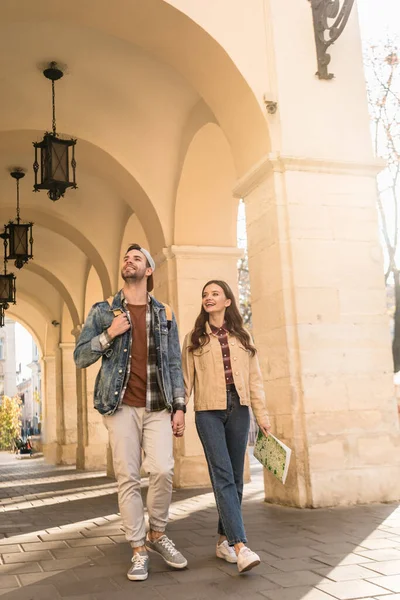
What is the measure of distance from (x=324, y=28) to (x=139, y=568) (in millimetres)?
5189

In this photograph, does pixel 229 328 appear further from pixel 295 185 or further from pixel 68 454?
pixel 68 454

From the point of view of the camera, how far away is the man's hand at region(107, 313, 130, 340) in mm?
3699

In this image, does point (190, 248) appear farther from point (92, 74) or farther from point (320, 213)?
point (320, 213)

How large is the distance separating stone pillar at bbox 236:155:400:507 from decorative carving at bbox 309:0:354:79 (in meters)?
0.98

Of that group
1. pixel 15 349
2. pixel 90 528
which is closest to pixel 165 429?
pixel 90 528

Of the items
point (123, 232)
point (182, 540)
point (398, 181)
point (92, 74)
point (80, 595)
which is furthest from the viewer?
point (398, 181)

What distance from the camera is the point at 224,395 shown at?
3840 mm

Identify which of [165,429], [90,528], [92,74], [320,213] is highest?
[92,74]

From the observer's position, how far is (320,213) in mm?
6242

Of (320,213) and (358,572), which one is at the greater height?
(320,213)

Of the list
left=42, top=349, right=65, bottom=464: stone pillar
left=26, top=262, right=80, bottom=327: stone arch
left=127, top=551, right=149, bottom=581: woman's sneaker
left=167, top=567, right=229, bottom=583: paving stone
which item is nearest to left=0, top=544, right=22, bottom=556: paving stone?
left=127, top=551, right=149, bottom=581: woman's sneaker

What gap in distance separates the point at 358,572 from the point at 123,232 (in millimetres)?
9488

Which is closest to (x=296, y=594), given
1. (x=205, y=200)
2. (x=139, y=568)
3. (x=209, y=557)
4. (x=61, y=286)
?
(x=139, y=568)

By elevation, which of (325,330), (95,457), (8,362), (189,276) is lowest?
(95,457)
